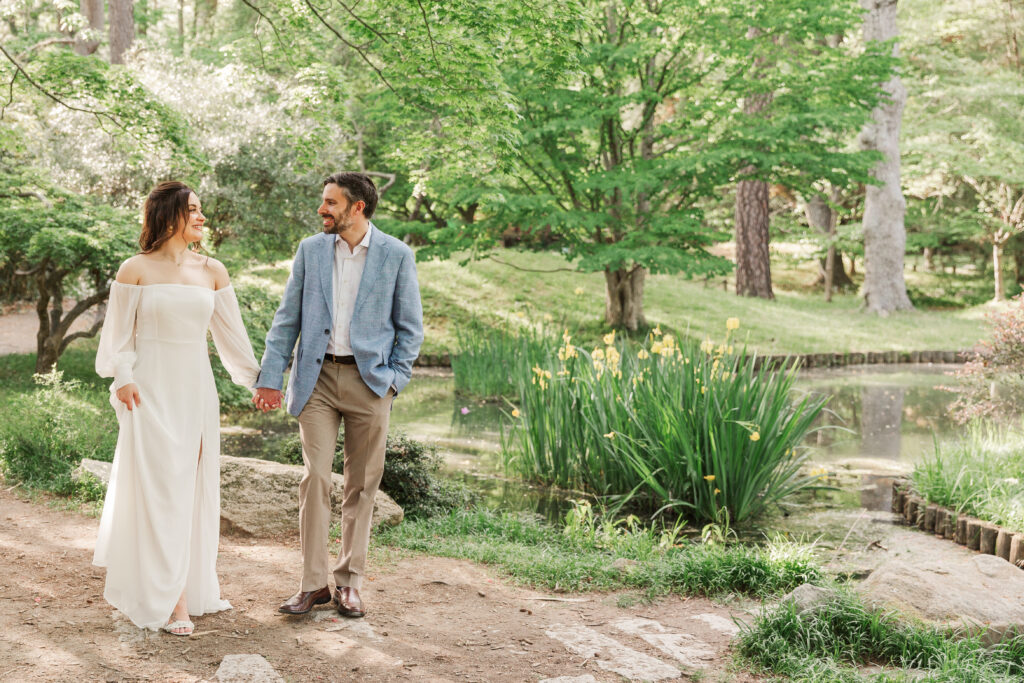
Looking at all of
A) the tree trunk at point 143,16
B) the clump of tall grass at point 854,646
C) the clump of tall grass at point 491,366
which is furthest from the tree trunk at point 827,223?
the clump of tall grass at point 854,646

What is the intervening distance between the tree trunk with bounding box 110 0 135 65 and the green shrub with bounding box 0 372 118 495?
9290 mm

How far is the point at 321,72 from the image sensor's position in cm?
1001

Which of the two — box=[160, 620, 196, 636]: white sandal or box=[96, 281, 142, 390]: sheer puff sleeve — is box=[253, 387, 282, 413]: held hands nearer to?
box=[96, 281, 142, 390]: sheer puff sleeve

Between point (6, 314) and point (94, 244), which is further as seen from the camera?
point (6, 314)

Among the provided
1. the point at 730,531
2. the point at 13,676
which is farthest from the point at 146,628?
the point at 730,531

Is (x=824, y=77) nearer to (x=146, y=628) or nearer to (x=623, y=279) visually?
(x=623, y=279)

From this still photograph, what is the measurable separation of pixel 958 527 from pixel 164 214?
5.31 metres

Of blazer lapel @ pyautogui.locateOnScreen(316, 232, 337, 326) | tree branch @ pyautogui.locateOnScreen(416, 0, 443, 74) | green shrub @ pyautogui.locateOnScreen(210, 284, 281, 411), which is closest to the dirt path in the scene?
blazer lapel @ pyautogui.locateOnScreen(316, 232, 337, 326)

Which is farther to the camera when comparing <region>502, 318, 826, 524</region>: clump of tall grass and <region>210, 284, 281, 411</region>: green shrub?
<region>210, 284, 281, 411</region>: green shrub

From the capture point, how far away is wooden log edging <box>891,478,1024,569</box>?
18.8ft

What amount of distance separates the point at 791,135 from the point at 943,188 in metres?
16.6

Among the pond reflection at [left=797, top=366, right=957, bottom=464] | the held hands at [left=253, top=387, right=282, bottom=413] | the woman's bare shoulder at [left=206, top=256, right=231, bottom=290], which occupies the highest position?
the woman's bare shoulder at [left=206, top=256, right=231, bottom=290]

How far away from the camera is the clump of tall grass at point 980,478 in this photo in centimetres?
617

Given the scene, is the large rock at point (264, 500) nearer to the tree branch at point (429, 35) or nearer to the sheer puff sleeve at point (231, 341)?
the sheer puff sleeve at point (231, 341)
